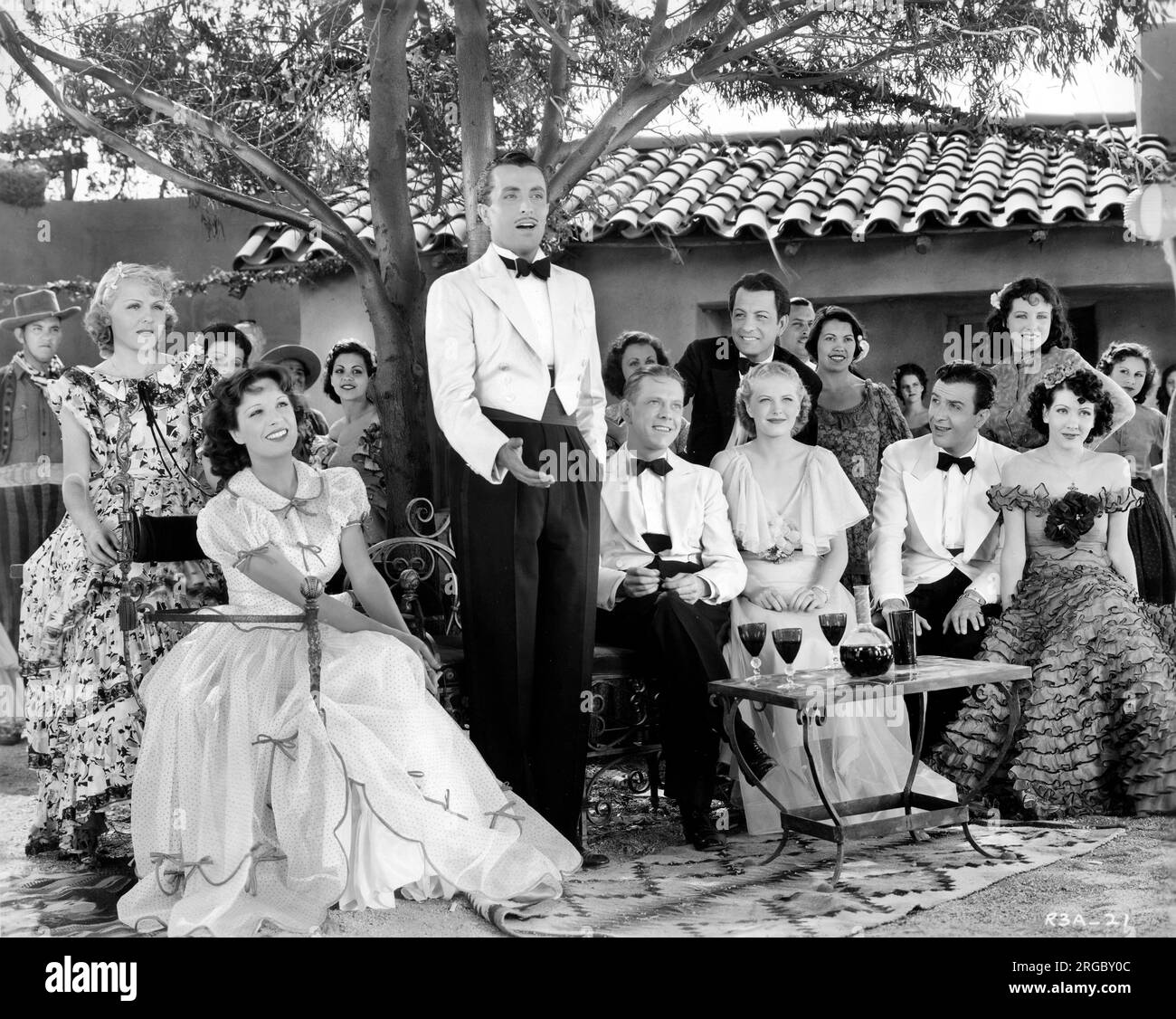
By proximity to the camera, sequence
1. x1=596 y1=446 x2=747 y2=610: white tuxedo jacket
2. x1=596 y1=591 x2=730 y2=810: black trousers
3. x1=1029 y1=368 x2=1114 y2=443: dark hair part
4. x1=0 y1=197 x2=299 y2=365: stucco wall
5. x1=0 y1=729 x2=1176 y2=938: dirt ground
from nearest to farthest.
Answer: x1=0 y1=729 x2=1176 y2=938: dirt ground, x1=596 y1=591 x2=730 y2=810: black trousers, x1=596 y1=446 x2=747 y2=610: white tuxedo jacket, x1=1029 y1=368 x2=1114 y2=443: dark hair part, x1=0 y1=197 x2=299 y2=365: stucco wall

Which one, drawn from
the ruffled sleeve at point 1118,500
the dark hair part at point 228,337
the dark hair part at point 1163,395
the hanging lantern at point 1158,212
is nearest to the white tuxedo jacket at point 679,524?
the ruffled sleeve at point 1118,500

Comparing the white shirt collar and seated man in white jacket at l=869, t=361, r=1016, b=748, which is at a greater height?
the white shirt collar

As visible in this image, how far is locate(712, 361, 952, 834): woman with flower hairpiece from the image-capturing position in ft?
15.5

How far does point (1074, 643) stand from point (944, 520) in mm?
759

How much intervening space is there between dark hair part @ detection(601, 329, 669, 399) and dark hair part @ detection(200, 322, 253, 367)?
5.31 feet

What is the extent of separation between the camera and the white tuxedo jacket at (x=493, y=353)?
419 centimetres

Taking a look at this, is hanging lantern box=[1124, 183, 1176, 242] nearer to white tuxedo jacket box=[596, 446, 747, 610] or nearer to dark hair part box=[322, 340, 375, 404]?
white tuxedo jacket box=[596, 446, 747, 610]

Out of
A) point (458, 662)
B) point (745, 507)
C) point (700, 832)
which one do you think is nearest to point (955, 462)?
point (745, 507)

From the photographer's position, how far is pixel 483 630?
4211 mm

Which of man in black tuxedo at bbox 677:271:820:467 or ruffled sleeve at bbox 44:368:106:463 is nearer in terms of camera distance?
ruffled sleeve at bbox 44:368:106:463

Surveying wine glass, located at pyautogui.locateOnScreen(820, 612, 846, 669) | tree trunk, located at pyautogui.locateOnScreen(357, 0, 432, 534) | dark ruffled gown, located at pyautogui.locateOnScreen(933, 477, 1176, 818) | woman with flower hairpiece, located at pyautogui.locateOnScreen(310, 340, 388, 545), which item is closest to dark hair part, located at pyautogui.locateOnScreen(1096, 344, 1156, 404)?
dark ruffled gown, located at pyautogui.locateOnScreen(933, 477, 1176, 818)

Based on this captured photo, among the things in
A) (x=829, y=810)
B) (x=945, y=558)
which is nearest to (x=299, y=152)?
(x=945, y=558)

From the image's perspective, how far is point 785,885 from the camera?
4.00 m

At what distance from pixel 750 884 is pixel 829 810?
32 centimetres
